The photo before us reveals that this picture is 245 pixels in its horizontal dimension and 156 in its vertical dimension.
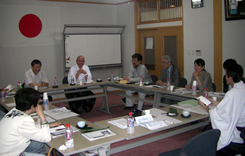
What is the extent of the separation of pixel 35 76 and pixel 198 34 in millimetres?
3469

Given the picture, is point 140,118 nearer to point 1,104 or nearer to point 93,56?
point 1,104

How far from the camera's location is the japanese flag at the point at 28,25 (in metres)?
6.12

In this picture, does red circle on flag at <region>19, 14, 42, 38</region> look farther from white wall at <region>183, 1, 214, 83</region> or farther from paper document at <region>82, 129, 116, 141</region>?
paper document at <region>82, 129, 116, 141</region>

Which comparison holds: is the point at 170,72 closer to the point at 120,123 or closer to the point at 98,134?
the point at 120,123

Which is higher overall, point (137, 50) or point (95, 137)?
point (137, 50)

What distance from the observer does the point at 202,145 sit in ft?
6.34

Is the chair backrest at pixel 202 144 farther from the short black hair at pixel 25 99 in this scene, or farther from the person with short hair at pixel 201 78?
the person with short hair at pixel 201 78

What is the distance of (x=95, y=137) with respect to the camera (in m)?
2.27

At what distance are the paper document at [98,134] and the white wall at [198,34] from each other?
3.58 m

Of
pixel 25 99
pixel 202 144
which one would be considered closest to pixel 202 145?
pixel 202 144

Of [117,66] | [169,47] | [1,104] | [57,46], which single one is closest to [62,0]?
[57,46]

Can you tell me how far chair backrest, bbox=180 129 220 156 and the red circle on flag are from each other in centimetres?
558

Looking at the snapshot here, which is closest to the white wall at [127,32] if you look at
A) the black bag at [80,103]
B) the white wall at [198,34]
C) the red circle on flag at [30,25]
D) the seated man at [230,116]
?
the white wall at [198,34]

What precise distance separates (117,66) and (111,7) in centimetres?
176
